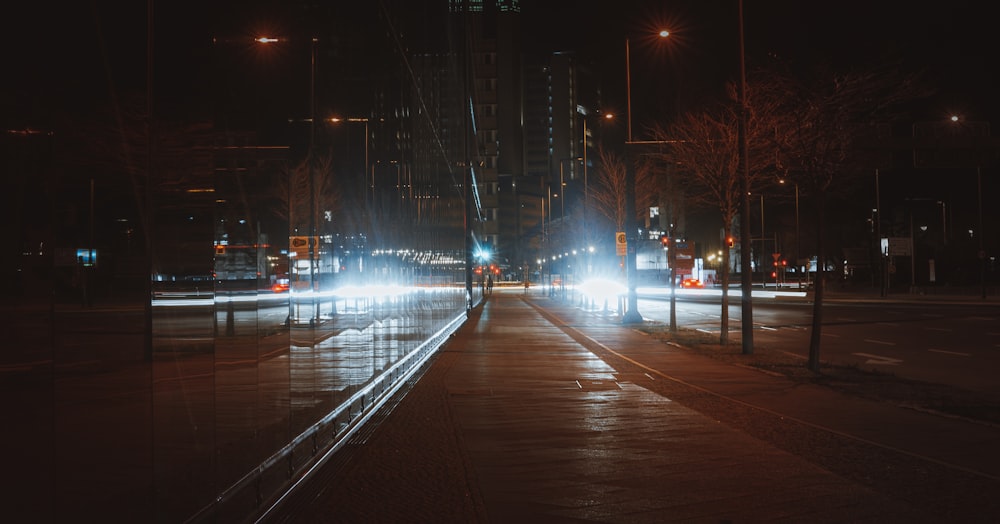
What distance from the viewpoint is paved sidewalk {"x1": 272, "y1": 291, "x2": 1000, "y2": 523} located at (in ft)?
23.7

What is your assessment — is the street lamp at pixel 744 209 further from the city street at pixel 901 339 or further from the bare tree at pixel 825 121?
the bare tree at pixel 825 121

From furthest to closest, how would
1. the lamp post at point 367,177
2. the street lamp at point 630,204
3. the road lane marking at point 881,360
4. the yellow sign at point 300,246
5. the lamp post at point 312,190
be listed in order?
the street lamp at point 630,204 < the road lane marking at point 881,360 < the lamp post at point 367,177 < the lamp post at point 312,190 < the yellow sign at point 300,246

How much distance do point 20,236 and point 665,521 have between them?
5088 mm

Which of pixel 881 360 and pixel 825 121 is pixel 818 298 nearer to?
pixel 825 121

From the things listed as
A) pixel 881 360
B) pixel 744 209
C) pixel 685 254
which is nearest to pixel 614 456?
pixel 744 209

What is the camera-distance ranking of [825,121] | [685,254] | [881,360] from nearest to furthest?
1. [825,121]
2. [881,360]
3. [685,254]

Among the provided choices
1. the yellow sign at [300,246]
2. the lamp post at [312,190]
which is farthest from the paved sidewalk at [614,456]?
the yellow sign at [300,246]

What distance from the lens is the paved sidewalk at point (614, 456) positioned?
722 cm

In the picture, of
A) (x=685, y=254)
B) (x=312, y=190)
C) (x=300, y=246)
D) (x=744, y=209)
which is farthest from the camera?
(x=685, y=254)

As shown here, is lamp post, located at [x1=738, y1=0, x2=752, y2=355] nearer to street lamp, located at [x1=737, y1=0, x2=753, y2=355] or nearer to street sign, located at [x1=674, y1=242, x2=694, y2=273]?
street lamp, located at [x1=737, y1=0, x2=753, y2=355]

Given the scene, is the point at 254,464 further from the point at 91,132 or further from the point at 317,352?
the point at 91,132

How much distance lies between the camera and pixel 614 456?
945 cm

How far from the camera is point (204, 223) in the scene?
614cm

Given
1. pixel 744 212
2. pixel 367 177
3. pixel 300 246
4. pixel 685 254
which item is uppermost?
pixel 685 254
